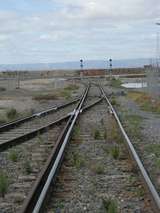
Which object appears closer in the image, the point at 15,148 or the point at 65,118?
the point at 15,148

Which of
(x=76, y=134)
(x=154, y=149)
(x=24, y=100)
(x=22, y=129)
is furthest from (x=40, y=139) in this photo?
(x=24, y=100)

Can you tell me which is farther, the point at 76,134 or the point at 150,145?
the point at 76,134

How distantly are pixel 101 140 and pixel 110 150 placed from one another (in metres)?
2.25

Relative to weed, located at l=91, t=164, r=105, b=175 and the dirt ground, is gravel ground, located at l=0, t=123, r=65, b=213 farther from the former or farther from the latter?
the dirt ground

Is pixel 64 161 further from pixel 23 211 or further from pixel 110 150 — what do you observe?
pixel 23 211

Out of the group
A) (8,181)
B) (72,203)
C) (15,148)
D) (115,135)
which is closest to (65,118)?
(115,135)

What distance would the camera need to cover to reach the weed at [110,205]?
22.3ft

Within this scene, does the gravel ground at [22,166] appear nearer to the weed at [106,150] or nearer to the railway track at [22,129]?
the railway track at [22,129]

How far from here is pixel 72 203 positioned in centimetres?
755

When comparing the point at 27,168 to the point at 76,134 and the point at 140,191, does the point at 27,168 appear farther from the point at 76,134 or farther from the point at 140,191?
the point at 76,134

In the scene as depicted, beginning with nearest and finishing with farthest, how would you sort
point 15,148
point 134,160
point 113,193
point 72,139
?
1. point 113,193
2. point 134,160
3. point 15,148
4. point 72,139

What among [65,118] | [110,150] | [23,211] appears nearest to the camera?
[23,211]

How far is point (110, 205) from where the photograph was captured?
699 centimetres

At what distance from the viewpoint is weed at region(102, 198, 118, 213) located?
22.3ft
